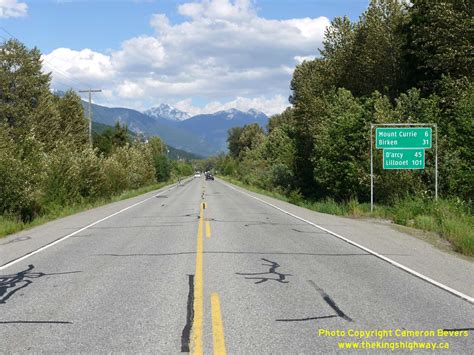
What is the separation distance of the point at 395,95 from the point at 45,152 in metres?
27.3

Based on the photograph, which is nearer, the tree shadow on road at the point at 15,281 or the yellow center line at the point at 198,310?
the yellow center line at the point at 198,310

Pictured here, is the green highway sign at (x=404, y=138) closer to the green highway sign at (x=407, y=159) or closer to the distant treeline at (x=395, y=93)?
the green highway sign at (x=407, y=159)

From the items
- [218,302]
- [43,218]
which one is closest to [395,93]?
[43,218]

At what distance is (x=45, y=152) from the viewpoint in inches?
1388

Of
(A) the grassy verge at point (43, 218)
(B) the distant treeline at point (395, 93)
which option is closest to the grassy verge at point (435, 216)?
(B) the distant treeline at point (395, 93)

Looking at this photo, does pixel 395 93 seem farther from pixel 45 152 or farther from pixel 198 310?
pixel 198 310

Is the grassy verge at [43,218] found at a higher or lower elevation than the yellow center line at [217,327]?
lower

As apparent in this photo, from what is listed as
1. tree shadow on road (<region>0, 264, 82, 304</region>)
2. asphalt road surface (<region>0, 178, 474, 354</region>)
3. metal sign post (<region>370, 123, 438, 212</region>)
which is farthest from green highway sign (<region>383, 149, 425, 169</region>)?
tree shadow on road (<region>0, 264, 82, 304</region>)

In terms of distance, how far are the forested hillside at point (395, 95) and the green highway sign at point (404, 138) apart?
2.27 meters

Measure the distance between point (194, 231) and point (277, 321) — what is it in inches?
370

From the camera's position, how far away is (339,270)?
29.0 ft

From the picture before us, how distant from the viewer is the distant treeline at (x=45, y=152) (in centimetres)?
2008

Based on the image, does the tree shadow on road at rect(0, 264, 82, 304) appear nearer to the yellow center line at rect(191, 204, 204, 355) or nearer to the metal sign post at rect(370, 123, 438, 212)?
the yellow center line at rect(191, 204, 204, 355)

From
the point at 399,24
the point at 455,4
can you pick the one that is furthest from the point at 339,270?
the point at 399,24
